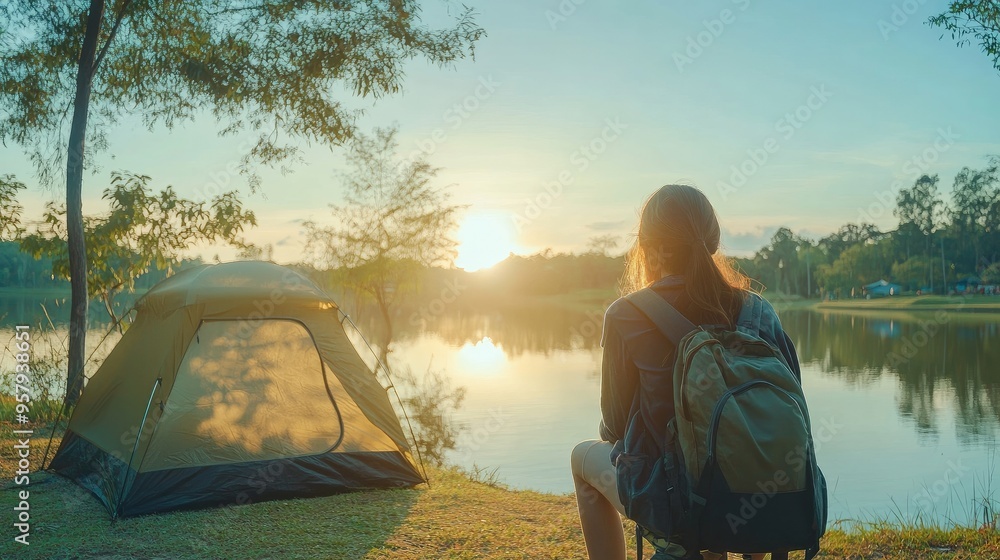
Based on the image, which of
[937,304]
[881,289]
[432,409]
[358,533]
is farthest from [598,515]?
[881,289]

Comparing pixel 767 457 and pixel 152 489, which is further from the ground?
pixel 767 457

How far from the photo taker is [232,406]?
5598 millimetres

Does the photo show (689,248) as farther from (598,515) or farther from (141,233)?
(141,233)

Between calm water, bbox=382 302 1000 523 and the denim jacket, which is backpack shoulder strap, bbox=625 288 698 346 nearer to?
the denim jacket

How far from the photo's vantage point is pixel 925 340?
94.0 ft

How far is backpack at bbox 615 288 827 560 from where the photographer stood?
6.84 ft

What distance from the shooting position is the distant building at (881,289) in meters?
68.9

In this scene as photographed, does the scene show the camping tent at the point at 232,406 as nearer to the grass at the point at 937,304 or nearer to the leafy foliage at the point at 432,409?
the leafy foliage at the point at 432,409

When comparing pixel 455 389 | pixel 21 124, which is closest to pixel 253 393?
pixel 21 124

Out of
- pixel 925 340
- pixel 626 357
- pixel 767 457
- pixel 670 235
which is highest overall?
pixel 670 235

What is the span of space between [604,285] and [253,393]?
5902 cm

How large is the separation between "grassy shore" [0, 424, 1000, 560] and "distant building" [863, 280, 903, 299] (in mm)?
70588

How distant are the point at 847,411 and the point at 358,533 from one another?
37.9 ft

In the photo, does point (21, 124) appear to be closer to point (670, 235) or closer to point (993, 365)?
point (670, 235)
